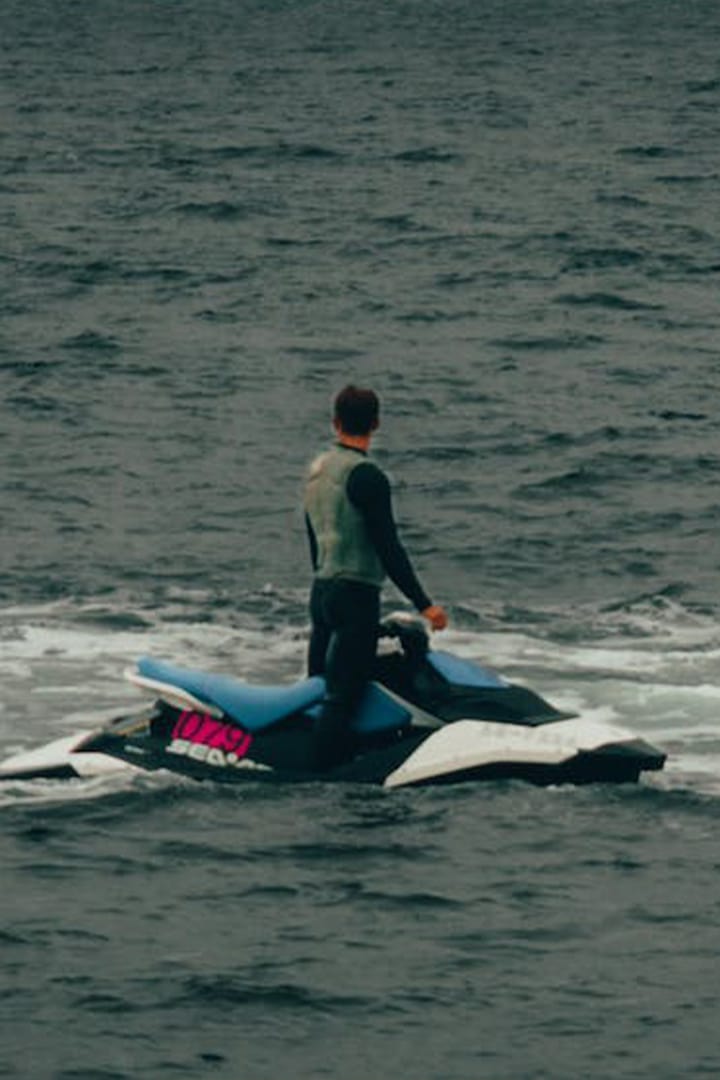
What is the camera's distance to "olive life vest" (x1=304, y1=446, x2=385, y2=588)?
59.4 ft

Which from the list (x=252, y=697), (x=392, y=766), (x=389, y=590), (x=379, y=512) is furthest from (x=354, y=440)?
(x=389, y=590)

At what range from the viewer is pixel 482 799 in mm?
18312

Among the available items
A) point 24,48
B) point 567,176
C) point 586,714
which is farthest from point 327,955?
point 24,48

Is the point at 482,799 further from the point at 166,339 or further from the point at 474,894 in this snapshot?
the point at 166,339

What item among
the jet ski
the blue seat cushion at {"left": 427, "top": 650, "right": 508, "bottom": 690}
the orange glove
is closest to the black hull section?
the jet ski

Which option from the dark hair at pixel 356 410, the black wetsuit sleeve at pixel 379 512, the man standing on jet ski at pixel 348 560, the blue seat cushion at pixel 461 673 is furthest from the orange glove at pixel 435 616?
the dark hair at pixel 356 410

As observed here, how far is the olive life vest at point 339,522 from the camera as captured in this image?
712 inches

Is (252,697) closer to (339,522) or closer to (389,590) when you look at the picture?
(339,522)

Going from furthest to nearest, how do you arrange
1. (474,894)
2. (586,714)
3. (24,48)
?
(24,48) < (586,714) < (474,894)

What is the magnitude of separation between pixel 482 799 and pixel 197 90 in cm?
6442

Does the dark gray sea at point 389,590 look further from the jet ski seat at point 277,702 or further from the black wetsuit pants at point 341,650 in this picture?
the jet ski seat at point 277,702

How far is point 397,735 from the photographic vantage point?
1858cm

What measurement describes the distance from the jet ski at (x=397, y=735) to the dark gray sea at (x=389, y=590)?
15cm

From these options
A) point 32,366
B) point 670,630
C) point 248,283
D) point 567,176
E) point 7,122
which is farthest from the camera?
point 7,122
